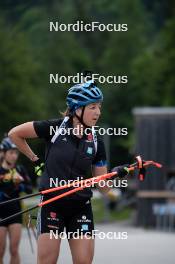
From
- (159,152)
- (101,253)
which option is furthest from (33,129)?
(159,152)

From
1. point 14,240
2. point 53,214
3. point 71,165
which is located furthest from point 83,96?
point 14,240

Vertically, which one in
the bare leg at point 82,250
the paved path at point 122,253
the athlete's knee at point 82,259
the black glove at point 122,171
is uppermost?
the black glove at point 122,171

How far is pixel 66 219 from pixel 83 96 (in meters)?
1.14

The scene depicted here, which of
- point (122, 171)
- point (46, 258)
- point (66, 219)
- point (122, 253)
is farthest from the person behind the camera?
point (122, 253)

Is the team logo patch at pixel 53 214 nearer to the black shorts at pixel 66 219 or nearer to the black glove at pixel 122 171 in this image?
the black shorts at pixel 66 219

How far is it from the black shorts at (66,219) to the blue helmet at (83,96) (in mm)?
904

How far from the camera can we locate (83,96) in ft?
27.3

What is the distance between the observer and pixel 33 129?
326 inches

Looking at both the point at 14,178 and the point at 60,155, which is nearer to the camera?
the point at 60,155

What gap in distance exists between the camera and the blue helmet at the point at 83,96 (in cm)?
831

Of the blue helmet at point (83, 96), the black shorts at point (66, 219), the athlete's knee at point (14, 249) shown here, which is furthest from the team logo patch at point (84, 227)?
the athlete's knee at point (14, 249)

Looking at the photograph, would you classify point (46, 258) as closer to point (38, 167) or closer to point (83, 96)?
point (38, 167)

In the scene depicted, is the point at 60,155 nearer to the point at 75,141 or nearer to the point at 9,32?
the point at 75,141

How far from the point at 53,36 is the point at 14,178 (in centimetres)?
6638
